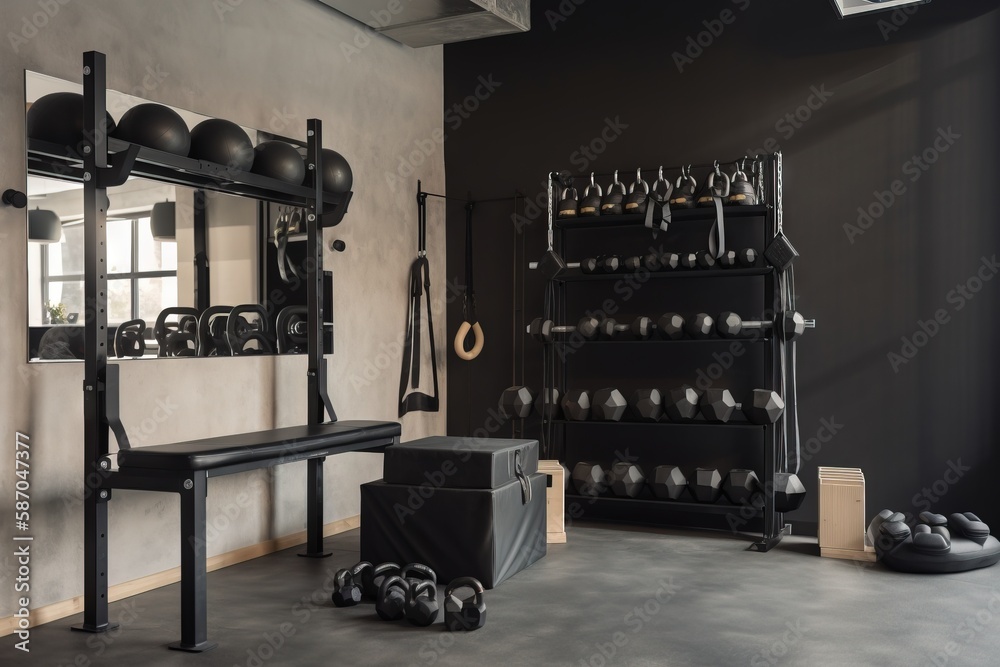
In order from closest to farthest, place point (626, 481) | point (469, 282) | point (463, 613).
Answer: point (463, 613)
point (626, 481)
point (469, 282)

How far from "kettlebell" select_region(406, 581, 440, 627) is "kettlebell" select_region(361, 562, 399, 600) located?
0.30 meters

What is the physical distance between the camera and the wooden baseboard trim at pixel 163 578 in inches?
146

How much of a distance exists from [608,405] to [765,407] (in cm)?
95

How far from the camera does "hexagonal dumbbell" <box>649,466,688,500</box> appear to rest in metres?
5.30

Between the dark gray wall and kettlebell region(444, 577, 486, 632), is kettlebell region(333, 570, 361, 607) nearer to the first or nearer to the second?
kettlebell region(444, 577, 486, 632)

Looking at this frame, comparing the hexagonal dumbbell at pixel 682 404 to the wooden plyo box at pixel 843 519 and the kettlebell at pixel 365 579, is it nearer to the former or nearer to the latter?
the wooden plyo box at pixel 843 519

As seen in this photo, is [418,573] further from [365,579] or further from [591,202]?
[591,202]

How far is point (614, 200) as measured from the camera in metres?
5.61

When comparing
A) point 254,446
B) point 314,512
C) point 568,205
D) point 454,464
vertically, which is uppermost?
point 568,205

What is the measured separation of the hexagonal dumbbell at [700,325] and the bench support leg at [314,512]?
2.34 m

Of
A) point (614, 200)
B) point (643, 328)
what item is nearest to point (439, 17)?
point (614, 200)

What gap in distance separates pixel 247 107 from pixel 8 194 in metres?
1.57

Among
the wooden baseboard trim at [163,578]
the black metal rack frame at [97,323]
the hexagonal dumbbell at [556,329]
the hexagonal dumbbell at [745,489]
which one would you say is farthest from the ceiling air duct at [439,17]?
the wooden baseboard trim at [163,578]

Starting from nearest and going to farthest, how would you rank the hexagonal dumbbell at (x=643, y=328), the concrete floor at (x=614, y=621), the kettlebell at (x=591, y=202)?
the concrete floor at (x=614, y=621) < the hexagonal dumbbell at (x=643, y=328) < the kettlebell at (x=591, y=202)
